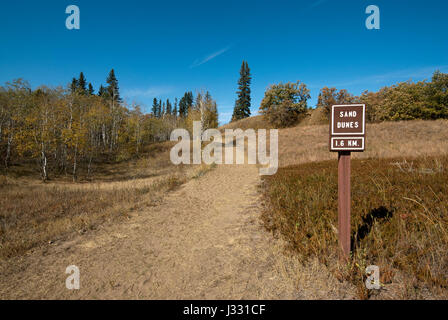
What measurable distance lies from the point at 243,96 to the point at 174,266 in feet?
239

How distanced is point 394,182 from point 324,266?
5.67 m

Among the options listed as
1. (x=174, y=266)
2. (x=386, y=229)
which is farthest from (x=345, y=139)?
(x=174, y=266)

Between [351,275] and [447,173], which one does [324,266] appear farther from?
[447,173]

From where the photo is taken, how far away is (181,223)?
19.4 feet

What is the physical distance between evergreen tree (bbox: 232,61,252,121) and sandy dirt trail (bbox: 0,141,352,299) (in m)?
69.6

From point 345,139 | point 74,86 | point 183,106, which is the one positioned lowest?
point 345,139

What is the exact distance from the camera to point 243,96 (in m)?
71.4

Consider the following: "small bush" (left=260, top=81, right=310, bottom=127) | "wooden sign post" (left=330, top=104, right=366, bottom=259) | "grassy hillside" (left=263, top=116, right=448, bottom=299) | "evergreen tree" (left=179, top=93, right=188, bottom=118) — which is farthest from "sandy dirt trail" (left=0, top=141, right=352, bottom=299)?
"evergreen tree" (left=179, top=93, right=188, bottom=118)

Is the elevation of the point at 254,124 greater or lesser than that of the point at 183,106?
lesser

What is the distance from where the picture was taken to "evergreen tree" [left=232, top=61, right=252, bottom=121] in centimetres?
7019

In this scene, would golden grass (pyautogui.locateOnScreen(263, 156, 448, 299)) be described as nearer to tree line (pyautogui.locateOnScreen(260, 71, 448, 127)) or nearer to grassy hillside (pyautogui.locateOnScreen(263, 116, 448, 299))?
grassy hillside (pyautogui.locateOnScreen(263, 116, 448, 299))

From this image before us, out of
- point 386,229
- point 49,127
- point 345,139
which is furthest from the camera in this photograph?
point 49,127

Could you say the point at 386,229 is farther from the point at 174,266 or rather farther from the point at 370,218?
the point at 174,266

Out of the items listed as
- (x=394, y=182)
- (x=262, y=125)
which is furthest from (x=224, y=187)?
(x=262, y=125)
